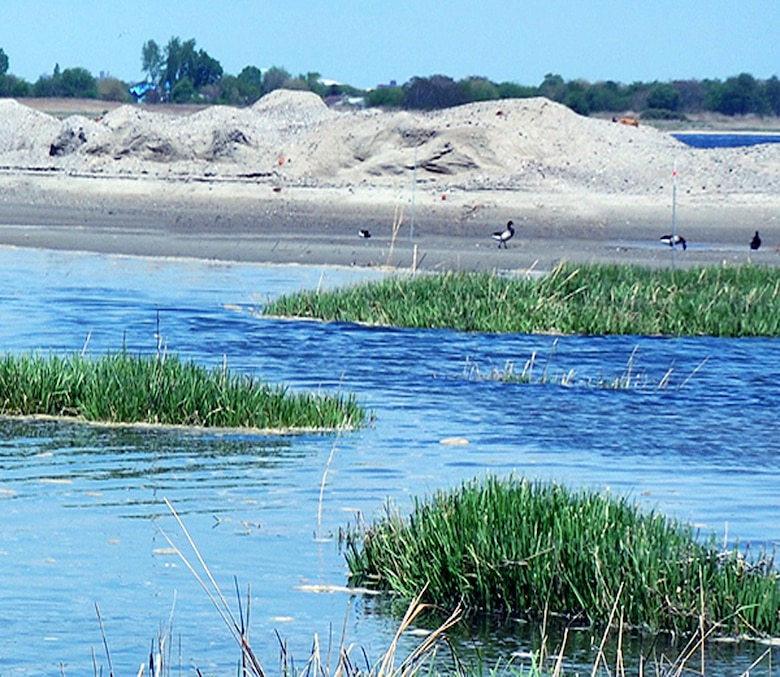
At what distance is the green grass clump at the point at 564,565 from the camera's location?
21.3 feet

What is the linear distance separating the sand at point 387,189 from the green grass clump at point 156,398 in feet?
49.6

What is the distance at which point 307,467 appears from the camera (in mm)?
10078

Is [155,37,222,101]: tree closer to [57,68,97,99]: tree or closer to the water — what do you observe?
[57,68,97,99]: tree

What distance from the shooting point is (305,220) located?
36094mm

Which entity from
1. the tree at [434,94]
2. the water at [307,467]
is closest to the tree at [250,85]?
the tree at [434,94]

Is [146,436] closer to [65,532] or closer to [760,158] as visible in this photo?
[65,532]

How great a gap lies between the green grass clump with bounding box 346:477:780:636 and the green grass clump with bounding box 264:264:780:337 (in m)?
10.6

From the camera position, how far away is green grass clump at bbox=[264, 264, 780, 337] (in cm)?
1797

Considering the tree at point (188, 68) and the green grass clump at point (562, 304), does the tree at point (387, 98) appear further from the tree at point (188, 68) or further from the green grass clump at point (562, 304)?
the green grass clump at point (562, 304)

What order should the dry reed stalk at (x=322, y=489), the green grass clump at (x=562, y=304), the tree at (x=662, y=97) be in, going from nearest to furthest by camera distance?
the dry reed stalk at (x=322, y=489) → the green grass clump at (x=562, y=304) → the tree at (x=662, y=97)

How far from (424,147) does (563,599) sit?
3594cm

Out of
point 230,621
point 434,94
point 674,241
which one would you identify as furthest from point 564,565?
point 434,94

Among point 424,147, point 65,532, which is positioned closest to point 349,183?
point 424,147

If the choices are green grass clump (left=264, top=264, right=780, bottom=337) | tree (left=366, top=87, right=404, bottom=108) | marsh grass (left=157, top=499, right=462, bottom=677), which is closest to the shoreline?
green grass clump (left=264, top=264, right=780, bottom=337)
